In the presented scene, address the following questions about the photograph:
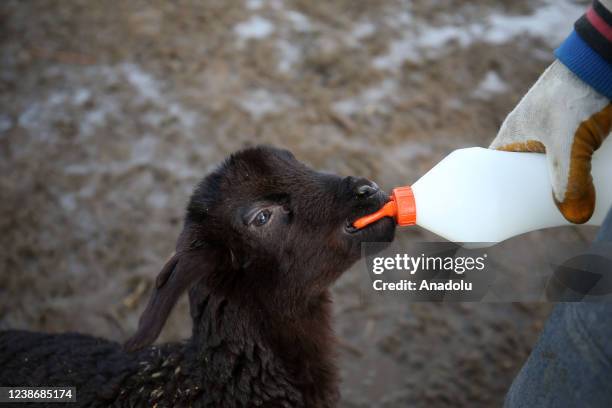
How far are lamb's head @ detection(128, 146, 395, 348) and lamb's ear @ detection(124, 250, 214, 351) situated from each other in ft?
0.29

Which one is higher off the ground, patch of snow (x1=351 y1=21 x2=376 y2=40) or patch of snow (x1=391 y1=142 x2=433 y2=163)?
patch of snow (x1=351 y1=21 x2=376 y2=40)

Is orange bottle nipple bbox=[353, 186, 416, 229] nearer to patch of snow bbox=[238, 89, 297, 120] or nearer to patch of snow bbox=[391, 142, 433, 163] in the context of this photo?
patch of snow bbox=[391, 142, 433, 163]

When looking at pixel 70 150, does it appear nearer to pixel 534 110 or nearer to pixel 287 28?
pixel 287 28

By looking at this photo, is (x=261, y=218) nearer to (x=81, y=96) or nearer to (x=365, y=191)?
(x=365, y=191)

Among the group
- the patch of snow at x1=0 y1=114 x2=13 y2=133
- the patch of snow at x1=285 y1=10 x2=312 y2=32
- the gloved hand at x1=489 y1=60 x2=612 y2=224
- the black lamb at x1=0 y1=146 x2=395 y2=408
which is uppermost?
the gloved hand at x1=489 y1=60 x2=612 y2=224

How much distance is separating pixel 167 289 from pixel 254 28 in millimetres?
4739

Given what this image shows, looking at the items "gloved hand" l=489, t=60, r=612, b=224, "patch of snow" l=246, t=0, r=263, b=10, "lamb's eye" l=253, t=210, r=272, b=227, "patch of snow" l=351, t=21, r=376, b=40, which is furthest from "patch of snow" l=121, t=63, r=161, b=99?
"gloved hand" l=489, t=60, r=612, b=224

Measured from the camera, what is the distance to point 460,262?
228 cm

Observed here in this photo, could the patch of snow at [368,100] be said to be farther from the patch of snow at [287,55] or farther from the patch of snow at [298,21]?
the patch of snow at [298,21]

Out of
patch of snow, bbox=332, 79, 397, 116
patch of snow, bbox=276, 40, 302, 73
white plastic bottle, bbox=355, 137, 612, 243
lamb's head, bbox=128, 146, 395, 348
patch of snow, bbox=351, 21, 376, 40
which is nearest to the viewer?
white plastic bottle, bbox=355, 137, 612, 243

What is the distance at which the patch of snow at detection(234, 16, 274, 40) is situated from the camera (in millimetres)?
6203

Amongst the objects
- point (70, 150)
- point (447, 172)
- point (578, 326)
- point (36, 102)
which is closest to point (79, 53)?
point (36, 102)

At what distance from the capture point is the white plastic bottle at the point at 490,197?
2.14m

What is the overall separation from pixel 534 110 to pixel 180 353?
189 centimetres
